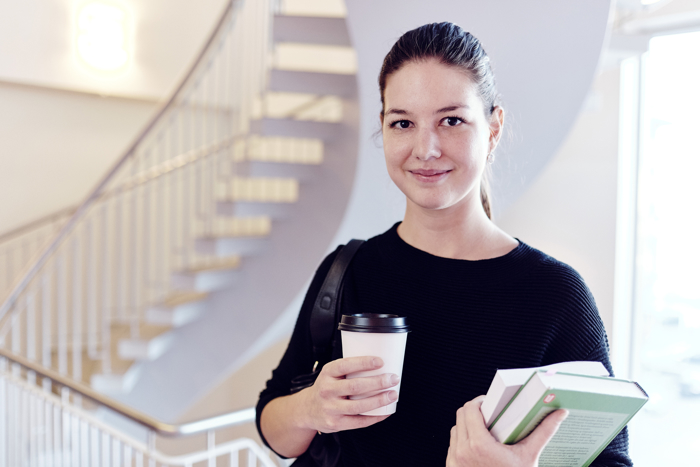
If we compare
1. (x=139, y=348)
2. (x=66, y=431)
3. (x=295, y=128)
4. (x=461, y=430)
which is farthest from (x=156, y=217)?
(x=461, y=430)

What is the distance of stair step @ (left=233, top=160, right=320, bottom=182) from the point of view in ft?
12.1

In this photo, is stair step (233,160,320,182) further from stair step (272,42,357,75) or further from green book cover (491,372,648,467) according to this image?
green book cover (491,372,648,467)

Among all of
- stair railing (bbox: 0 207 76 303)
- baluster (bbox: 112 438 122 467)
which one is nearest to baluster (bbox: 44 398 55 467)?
→ baluster (bbox: 112 438 122 467)

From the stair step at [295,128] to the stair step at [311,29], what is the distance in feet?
1.64

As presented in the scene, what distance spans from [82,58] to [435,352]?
5.55 metres

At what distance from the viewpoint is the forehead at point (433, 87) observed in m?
0.86

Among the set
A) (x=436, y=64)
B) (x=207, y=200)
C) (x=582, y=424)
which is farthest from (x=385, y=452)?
(x=207, y=200)

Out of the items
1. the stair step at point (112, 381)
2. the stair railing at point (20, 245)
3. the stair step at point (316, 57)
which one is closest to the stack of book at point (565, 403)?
the stair step at point (112, 381)

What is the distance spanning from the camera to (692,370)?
10.4 ft

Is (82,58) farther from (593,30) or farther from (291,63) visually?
(593,30)

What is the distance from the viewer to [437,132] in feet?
2.87

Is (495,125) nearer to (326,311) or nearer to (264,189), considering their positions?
(326,311)

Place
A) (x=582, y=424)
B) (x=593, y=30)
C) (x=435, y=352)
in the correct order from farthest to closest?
1. (x=593, y=30)
2. (x=435, y=352)
3. (x=582, y=424)

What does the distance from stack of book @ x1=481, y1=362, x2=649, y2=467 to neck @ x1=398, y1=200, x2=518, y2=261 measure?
289mm
